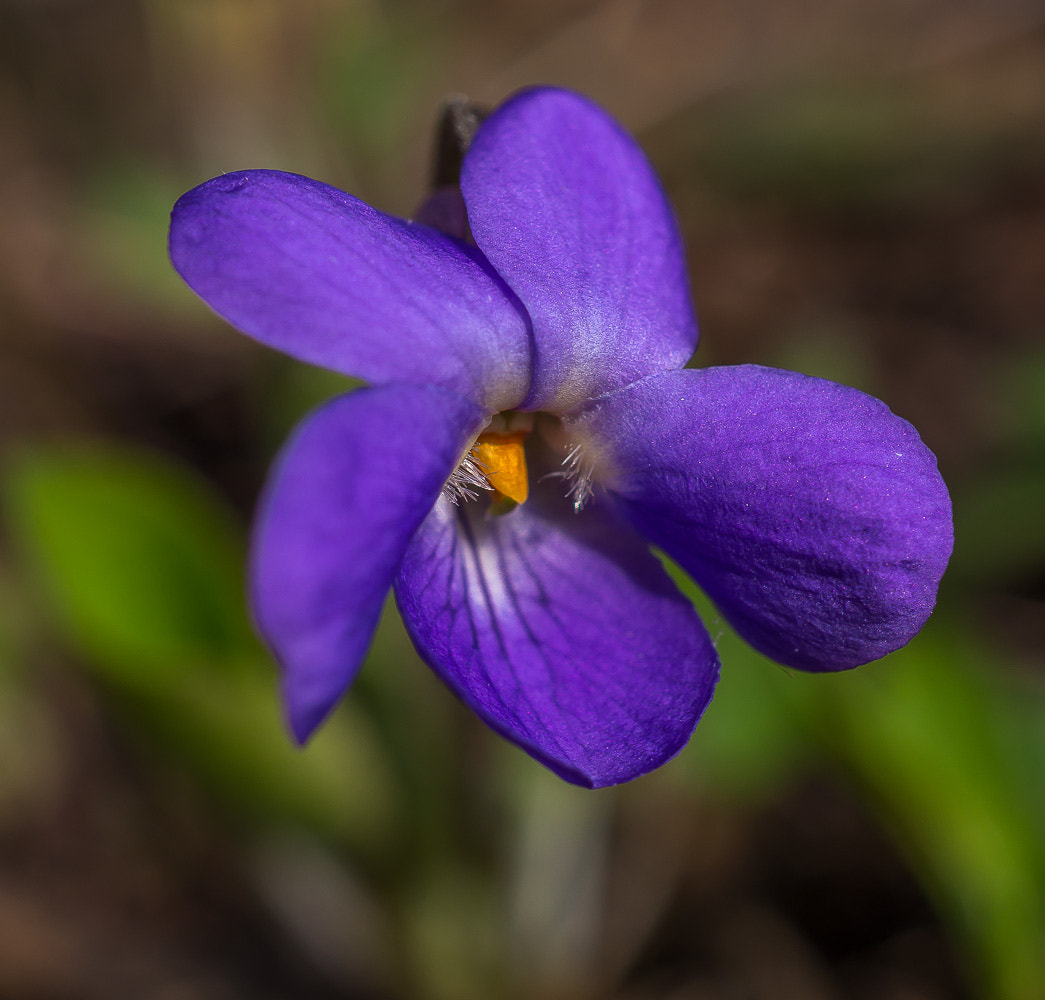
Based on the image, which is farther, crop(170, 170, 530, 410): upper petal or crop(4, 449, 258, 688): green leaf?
crop(4, 449, 258, 688): green leaf

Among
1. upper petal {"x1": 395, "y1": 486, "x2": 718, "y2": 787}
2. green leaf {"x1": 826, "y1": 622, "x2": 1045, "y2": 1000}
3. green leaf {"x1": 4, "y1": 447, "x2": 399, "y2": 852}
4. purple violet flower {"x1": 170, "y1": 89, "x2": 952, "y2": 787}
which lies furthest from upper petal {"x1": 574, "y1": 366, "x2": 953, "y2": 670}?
green leaf {"x1": 4, "y1": 447, "x2": 399, "y2": 852}

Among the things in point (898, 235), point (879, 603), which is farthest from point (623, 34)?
point (879, 603)

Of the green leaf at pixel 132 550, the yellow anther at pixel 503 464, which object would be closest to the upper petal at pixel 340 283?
the yellow anther at pixel 503 464

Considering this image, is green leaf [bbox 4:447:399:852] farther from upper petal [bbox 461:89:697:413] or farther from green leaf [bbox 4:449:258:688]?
upper petal [bbox 461:89:697:413]

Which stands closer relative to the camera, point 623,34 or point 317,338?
point 317,338

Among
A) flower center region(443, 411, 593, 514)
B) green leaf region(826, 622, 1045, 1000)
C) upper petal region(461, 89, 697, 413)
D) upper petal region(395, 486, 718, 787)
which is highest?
upper petal region(461, 89, 697, 413)

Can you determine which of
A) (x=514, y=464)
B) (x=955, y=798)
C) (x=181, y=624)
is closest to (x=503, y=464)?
(x=514, y=464)

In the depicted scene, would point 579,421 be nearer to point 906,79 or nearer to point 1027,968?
point 1027,968
